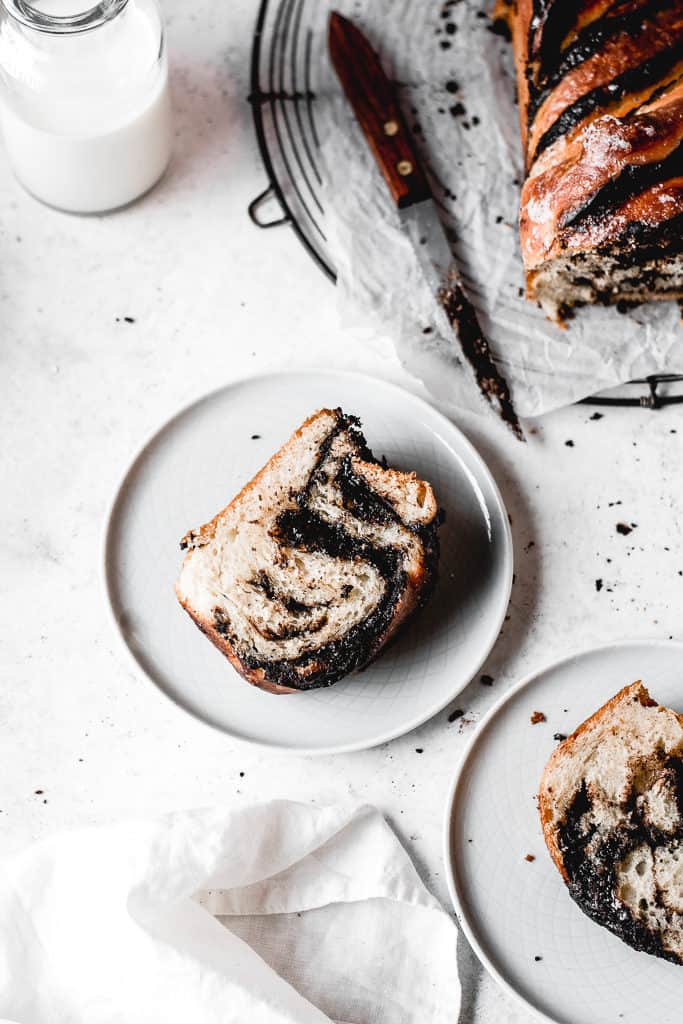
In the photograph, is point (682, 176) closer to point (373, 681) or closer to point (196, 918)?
point (373, 681)

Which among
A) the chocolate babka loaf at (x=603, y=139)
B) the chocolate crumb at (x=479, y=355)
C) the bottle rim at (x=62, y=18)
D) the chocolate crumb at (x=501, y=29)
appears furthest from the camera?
the chocolate crumb at (x=501, y=29)

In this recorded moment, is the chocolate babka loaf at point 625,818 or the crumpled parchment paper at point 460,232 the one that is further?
the crumpled parchment paper at point 460,232

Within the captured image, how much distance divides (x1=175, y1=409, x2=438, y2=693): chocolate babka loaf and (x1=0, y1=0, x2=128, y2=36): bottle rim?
0.76 meters

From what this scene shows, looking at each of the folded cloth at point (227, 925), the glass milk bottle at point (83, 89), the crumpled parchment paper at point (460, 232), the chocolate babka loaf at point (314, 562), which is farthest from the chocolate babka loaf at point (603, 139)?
the folded cloth at point (227, 925)

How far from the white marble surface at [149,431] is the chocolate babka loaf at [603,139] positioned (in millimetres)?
330

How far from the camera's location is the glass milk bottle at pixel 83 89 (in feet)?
6.61

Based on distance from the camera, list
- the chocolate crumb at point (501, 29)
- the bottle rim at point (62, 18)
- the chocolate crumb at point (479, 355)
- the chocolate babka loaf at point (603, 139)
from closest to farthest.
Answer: the bottle rim at point (62, 18) → the chocolate babka loaf at point (603, 139) → the chocolate crumb at point (479, 355) → the chocolate crumb at point (501, 29)

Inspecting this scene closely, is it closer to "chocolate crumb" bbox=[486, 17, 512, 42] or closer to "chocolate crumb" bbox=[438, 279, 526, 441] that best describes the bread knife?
"chocolate crumb" bbox=[438, 279, 526, 441]

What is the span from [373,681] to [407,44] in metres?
1.30

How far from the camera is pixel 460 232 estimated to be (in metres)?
2.35

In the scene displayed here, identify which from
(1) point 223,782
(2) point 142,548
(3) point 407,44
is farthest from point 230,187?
(1) point 223,782

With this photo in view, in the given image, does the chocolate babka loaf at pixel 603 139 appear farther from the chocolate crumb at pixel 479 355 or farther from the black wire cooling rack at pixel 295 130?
the black wire cooling rack at pixel 295 130

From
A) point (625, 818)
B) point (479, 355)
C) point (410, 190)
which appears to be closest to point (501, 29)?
point (410, 190)

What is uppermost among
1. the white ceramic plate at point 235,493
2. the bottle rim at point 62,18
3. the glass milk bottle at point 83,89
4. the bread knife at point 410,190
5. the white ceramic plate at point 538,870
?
the bottle rim at point 62,18
